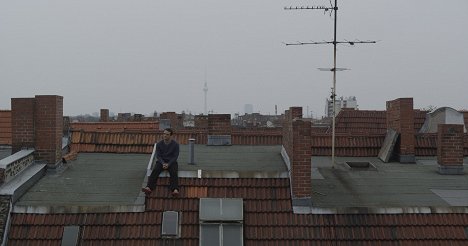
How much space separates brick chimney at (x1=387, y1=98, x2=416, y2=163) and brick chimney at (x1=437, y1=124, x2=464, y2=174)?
1473 millimetres

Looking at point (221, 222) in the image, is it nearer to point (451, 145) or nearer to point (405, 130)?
point (451, 145)

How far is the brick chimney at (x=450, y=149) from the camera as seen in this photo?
1159cm

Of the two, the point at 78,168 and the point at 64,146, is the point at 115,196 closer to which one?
the point at 78,168

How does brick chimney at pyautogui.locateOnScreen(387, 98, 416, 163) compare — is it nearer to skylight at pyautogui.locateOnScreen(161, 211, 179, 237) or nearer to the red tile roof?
the red tile roof

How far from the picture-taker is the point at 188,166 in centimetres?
1038

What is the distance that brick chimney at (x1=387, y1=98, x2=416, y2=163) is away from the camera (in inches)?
515

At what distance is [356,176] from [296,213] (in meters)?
2.97

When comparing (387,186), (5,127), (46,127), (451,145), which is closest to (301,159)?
(387,186)

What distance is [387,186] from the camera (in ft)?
34.0

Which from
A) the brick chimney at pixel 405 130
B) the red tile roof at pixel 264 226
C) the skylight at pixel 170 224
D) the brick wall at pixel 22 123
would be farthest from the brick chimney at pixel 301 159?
the brick wall at pixel 22 123

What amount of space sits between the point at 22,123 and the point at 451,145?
10950 millimetres

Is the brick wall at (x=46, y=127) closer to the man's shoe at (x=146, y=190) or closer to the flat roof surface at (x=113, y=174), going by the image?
the flat roof surface at (x=113, y=174)

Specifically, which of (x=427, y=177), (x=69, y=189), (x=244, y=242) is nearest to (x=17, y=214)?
(x=69, y=189)

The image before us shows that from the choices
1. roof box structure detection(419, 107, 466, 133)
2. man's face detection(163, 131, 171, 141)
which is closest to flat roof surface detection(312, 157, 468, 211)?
man's face detection(163, 131, 171, 141)
